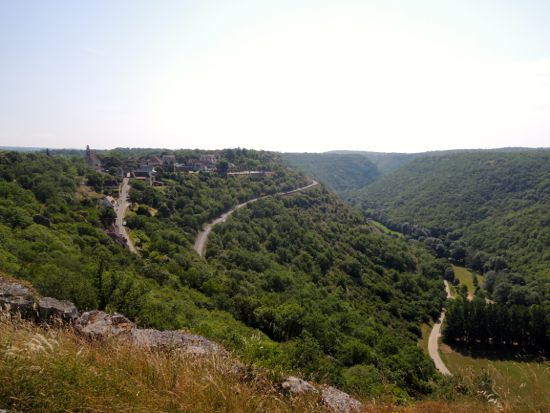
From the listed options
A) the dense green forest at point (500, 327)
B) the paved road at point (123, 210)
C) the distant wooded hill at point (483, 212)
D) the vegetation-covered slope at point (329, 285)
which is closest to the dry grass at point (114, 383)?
the vegetation-covered slope at point (329, 285)

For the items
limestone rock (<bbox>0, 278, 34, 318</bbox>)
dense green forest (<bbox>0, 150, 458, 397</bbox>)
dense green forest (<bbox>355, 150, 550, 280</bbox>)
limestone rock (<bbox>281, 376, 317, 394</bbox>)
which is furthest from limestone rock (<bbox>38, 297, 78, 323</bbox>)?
dense green forest (<bbox>355, 150, 550, 280</bbox>)

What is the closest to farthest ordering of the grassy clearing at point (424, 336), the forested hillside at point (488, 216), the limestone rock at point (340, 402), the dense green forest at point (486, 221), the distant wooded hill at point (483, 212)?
the limestone rock at point (340, 402)
the grassy clearing at point (424, 336)
the dense green forest at point (486, 221)
the forested hillside at point (488, 216)
the distant wooded hill at point (483, 212)

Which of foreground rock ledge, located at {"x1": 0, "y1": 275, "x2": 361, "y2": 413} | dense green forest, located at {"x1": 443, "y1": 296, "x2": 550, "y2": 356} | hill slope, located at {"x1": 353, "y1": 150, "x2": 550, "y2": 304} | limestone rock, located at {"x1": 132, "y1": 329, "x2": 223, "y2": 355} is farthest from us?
hill slope, located at {"x1": 353, "y1": 150, "x2": 550, "y2": 304}

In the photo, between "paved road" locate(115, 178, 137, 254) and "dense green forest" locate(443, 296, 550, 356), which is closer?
"paved road" locate(115, 178, 137, 254)

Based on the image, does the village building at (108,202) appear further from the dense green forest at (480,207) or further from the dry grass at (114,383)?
the dense green forest at (480,207)

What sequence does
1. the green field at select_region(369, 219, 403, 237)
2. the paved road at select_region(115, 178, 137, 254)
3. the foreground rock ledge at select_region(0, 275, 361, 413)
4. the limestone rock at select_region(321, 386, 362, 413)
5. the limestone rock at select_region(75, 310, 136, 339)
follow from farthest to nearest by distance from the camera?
1. the green field at select_region(369, 219, 403, 237)
2. the paved road at select_region(115, 178, 137, 254)
3. the limestone rock at select_region(75, 310, 136, 339)
4. the foreground rock ledge at select_region(0, 275, 361, 413)
5. the limestone rock at select_region(321, 386, 362, 413)

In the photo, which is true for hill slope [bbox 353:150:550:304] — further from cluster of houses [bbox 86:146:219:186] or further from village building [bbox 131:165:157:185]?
village building [bbox 131:165:157:185]

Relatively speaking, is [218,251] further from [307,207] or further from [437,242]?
[437,242]

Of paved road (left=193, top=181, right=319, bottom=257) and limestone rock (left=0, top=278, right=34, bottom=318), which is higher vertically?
limestone rock (left=0, top=278, right=34, bottom=318)

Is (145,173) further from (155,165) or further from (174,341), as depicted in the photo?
(174,341)
